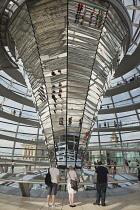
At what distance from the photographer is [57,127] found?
12531 mm

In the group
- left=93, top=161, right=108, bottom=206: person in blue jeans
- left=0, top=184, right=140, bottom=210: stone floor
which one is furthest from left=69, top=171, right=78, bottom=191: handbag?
left=93, top=161, right=108, bottom=206: person in blue jeans

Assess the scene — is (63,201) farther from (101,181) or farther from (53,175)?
(101,181)

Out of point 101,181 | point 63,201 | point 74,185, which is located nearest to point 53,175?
point 74,185

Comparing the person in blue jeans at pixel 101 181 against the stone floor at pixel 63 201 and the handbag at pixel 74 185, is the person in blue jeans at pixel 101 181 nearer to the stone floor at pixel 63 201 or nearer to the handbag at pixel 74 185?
the stone floor at pixel 63 201

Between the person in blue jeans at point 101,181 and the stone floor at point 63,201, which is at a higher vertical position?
the person in blue jeans at point 101,181

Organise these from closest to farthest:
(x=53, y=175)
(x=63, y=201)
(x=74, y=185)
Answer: (x=74, y=185), (x=53, y=175), (x=63, y=201)

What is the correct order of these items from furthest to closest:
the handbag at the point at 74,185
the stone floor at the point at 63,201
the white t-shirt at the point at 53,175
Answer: the white t-shirt at the point at 53,175 < the handbag at the point at 74,185 < the stone floor at the point at 63,201

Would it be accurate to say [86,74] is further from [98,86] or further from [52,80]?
[52,80]

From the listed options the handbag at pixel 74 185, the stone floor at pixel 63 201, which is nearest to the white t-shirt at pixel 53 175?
the handbag at pixel 74 185

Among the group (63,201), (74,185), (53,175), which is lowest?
(63,201)

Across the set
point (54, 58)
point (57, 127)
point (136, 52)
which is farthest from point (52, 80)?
point (136, 52)

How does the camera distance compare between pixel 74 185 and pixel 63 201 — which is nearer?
pixel 74 185

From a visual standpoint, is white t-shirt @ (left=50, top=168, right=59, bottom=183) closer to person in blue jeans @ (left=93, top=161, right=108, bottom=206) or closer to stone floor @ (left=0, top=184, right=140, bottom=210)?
stone floor @ (left=0, top=184, right=140, bottom=210)

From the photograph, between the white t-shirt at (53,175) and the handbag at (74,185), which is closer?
the handbag at (74,185)
